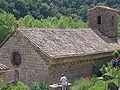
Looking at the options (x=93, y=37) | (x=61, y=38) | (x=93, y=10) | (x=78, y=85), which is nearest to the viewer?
(x=78, y=85)

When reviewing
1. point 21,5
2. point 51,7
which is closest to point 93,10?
point 21,5

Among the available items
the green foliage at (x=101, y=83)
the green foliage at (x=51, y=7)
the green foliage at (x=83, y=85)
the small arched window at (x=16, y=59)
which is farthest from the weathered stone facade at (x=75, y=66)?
the green foliage at (x=51, y=7)

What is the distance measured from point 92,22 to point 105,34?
1982 millimetres

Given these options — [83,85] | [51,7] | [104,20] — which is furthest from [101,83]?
[51,7]

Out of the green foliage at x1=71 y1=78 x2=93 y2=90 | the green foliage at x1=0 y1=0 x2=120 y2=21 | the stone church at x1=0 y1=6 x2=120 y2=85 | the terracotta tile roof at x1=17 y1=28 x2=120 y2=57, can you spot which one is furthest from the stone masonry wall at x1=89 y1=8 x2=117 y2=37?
the green foliage at x1=0 y1=0 x2=120 y2=21

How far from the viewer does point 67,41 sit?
25125 mm

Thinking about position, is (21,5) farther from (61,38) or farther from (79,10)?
(61,38)

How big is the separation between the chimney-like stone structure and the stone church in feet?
15.1

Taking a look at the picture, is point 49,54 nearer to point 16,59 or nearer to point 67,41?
point 16,59

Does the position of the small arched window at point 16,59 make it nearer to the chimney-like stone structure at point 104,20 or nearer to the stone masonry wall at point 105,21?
the chimney-like stone structure at point 104,20

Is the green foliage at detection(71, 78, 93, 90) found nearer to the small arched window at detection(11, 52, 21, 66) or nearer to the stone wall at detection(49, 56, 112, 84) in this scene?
the stone wall at detection(49, 56, 112, 84)

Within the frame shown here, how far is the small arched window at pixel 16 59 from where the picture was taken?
23.0m

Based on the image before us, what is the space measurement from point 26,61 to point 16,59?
3.95ft

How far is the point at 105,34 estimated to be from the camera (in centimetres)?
3262
